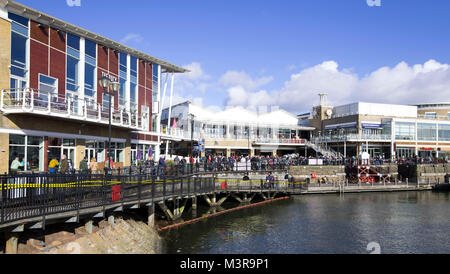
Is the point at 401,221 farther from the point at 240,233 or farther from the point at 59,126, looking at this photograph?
the point at 59,126

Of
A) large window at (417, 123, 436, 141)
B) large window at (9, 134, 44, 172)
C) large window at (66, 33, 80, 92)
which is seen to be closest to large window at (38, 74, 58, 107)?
large window at (66, 33, 80, 92)

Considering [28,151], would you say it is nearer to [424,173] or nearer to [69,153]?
[69,153]

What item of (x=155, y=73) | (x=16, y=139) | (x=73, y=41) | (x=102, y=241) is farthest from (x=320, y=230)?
(x=155, y=73)

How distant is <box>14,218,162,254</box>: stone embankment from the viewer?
40.0 ft

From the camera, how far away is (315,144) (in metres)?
60.2

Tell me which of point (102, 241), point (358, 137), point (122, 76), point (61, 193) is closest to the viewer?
point (61, 193)

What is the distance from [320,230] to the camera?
72.5 feet

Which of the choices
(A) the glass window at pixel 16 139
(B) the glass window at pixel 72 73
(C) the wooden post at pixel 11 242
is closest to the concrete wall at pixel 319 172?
(B) the glass window at pixel 72 73

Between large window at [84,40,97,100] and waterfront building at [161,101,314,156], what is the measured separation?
2766cm

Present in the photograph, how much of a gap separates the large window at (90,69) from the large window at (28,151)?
638 centimetres

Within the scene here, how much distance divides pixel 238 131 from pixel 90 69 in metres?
36.6

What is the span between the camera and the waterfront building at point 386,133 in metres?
58.9

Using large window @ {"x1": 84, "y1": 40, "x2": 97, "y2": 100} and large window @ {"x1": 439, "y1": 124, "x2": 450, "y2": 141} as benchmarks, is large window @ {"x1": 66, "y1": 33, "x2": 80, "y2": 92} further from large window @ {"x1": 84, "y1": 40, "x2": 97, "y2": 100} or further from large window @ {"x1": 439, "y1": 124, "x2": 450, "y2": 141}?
large window @ {"x1": 439, "y1": 124, "x2": 450, "y2": 141}

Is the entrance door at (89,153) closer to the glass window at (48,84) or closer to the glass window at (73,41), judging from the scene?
the glass window at (48,84)
